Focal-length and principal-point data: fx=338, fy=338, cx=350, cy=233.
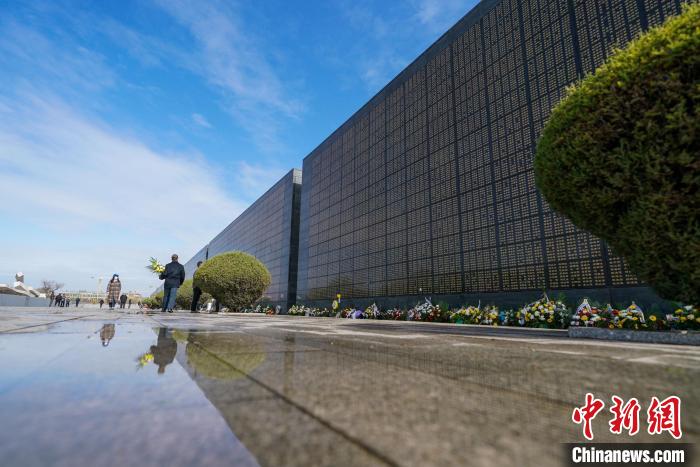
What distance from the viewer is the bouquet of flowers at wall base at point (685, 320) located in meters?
5.38

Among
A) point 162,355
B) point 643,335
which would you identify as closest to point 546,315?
point 643,335

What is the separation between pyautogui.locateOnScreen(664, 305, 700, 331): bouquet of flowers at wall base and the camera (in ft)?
17.7

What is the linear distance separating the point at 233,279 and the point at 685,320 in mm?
15190

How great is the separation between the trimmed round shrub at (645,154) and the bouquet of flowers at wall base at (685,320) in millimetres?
2105

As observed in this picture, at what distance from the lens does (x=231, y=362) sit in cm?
181

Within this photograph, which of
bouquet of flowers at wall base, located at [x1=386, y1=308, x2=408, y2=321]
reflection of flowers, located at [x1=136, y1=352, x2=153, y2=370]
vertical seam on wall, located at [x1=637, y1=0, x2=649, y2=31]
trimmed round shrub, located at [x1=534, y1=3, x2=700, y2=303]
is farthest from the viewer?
bouquet of flowers at wall base, located at [x1=386, y1=308, x2=408, y2=321]

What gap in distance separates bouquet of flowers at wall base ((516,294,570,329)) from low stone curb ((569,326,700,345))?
2.98 m

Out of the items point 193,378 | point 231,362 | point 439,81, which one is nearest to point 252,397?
point 193,378

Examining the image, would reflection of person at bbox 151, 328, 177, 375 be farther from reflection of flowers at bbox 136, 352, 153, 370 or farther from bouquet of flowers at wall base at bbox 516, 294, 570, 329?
bouquet of flowers at wall base at bbox 516, 294, 570, 329

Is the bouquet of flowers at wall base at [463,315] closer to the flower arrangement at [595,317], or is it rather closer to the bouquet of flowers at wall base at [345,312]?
the flower arrangement at [595,317]

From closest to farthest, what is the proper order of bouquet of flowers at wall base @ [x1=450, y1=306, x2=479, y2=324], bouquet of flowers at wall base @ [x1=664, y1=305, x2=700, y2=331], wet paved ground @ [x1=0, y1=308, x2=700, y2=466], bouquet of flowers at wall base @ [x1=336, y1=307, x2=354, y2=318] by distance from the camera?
wet paved ground @ [x1=0, y1=308, x2=700, y2=466] → bouquet of flowers at wall base @ [x1=664, y1=305, x2=700, y2=331] → bouquet of flowers at wall base @ [x1=450, y1=306, x2=479, y2=324] → bouquet of flowers at wall base @ [x1=336, y1=307, x2=354, y2=318]

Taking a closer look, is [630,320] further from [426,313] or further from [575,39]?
[575,39]

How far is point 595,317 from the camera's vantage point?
6.73 m

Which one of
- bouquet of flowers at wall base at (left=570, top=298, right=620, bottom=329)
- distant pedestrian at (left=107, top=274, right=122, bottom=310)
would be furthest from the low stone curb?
distant pedestrian at (left=107, top=274, right=122, bottom=310)
